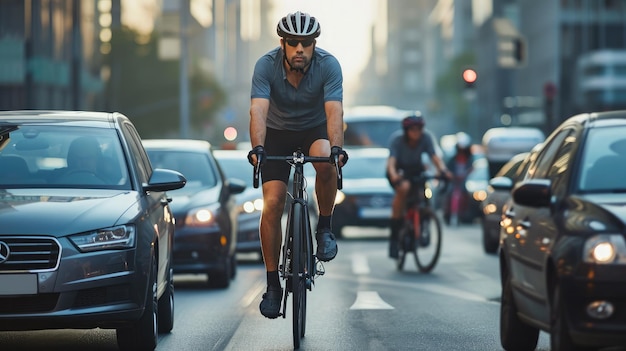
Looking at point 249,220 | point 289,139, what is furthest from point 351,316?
point 249,220

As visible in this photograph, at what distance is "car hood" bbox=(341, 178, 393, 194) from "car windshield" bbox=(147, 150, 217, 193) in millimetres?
9534

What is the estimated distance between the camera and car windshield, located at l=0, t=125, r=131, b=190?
970cm

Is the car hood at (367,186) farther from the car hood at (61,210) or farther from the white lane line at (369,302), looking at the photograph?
the car hood at (61,210)

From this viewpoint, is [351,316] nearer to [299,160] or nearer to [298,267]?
[298,267]

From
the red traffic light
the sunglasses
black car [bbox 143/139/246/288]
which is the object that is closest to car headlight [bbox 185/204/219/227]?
black car [bbox 143/139/246/288]

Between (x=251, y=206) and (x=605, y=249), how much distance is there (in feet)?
43.4

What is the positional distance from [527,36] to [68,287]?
116 m

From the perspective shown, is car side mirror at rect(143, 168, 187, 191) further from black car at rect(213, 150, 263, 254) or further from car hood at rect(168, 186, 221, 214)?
black car at rect(213, 150, 263, 254)

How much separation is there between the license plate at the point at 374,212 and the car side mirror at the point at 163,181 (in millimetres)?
16132

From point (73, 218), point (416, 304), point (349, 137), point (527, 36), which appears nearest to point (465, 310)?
point (416, 304)

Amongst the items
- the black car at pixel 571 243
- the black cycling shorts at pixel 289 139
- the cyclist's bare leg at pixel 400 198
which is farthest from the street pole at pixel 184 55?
the black car at pixel 571 243

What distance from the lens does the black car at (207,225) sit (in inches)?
599

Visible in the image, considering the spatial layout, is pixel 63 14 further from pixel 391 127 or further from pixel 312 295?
pixel 312 295

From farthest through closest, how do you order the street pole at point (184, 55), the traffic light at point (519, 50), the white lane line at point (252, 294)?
the street pole at point (184, 55) < the traffic light at point (519, 50) < the white lane line at point (252, 294)
